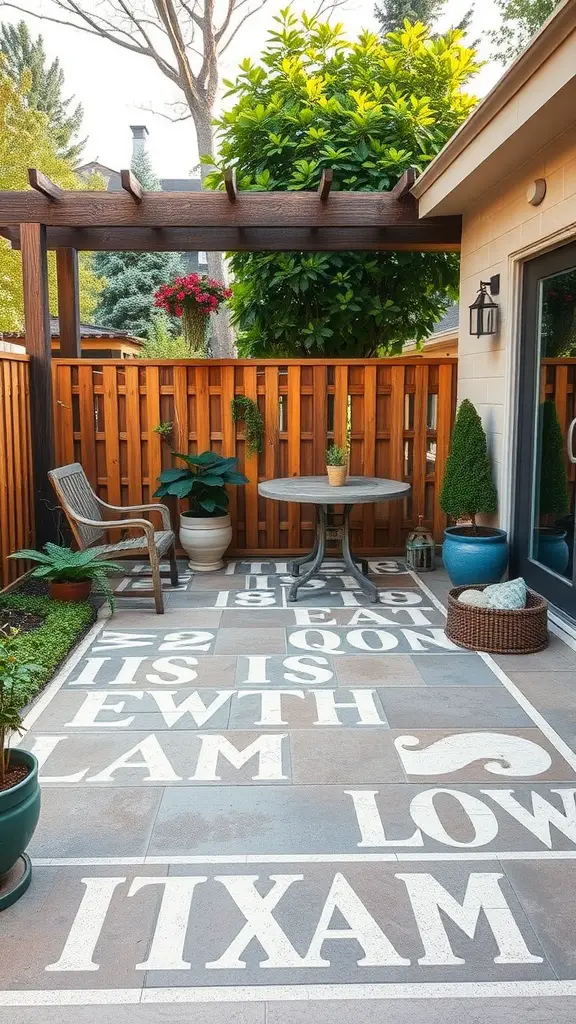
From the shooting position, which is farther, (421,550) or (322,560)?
(421,550)

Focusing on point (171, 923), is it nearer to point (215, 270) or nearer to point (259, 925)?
point (259, 925)

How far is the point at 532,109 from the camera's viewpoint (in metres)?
3.99

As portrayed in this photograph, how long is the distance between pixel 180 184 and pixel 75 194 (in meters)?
27.6

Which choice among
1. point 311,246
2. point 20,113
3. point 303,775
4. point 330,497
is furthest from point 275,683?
point 20,113

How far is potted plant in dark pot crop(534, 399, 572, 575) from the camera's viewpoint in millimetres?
4703

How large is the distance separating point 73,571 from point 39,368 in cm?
182

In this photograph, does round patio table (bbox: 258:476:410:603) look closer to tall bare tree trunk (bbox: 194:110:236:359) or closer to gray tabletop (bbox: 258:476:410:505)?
gray tabletop (bbox: 258:476:410:505)

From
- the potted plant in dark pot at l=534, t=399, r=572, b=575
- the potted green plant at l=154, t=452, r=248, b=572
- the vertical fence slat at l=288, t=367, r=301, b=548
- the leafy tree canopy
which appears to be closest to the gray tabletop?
the potted green plant at l=154, t=452, r=248, b=572

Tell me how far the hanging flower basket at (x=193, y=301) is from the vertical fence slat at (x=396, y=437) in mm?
1656

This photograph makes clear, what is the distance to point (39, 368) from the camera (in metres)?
6.23

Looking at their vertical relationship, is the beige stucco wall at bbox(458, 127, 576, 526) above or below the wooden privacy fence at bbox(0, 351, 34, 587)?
above

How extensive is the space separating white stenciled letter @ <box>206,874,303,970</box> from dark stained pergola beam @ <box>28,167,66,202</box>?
4.65 meters

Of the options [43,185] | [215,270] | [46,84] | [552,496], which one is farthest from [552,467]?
[46,84]

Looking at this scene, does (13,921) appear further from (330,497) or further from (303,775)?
(330,497)
